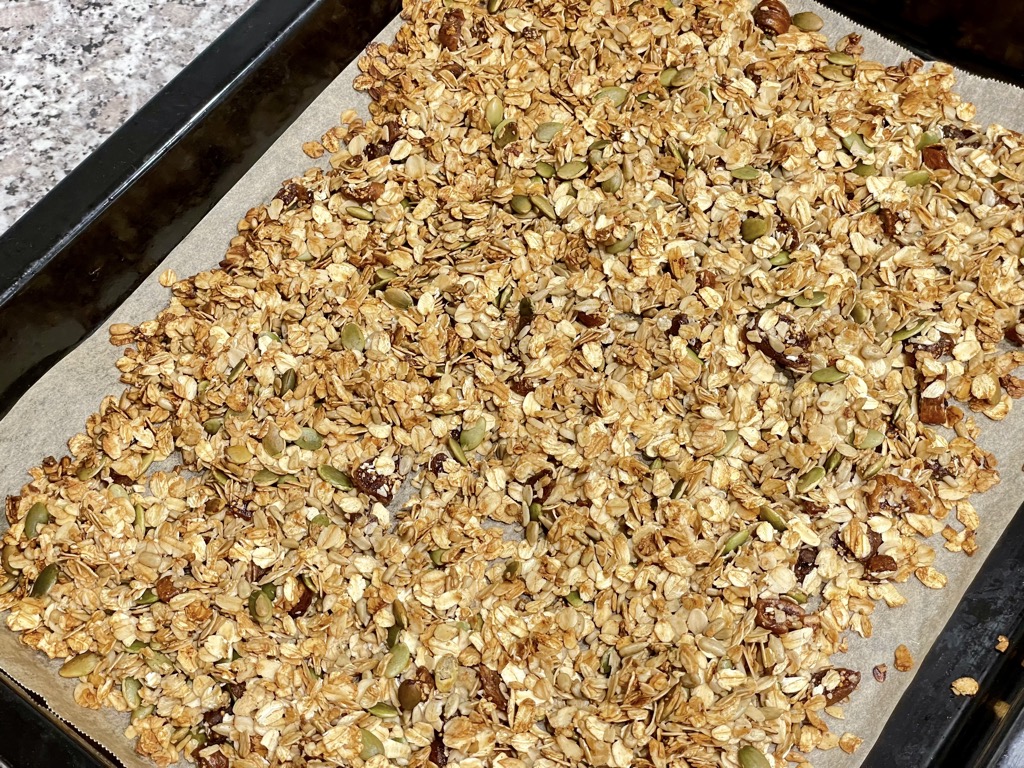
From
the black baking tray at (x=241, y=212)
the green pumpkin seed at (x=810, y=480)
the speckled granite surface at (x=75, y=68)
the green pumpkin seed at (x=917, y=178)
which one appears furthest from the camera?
the speckled granite surface at (x=75, y=68)

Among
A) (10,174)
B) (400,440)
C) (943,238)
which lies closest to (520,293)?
(400,440)

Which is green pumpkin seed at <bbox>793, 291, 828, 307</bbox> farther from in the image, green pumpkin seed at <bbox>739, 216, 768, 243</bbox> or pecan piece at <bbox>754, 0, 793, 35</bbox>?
pecan piece at <bbox>754, 0, 793, 35</bbox>

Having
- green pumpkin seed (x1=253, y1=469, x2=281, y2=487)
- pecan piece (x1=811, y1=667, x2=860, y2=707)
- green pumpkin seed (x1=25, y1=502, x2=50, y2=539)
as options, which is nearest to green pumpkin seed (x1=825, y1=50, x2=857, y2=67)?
pecan piece (x1=811, y1=667, x2=860, y2=707)

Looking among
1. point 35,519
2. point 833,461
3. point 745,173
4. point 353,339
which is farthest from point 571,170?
point 35,519

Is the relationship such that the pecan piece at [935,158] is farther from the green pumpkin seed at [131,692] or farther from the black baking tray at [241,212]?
the green pumpkin seed at [131,692]

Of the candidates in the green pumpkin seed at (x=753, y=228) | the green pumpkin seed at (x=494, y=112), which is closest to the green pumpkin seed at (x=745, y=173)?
the green pumpkin seed at (x=753, y=228)

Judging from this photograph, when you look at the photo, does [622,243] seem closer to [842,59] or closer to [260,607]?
[842,59]

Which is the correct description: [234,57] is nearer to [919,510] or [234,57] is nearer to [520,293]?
[520,293]

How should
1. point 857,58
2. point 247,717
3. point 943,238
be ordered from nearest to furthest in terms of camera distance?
1. point 247,717
2. point 943,238
3. point 857,58
